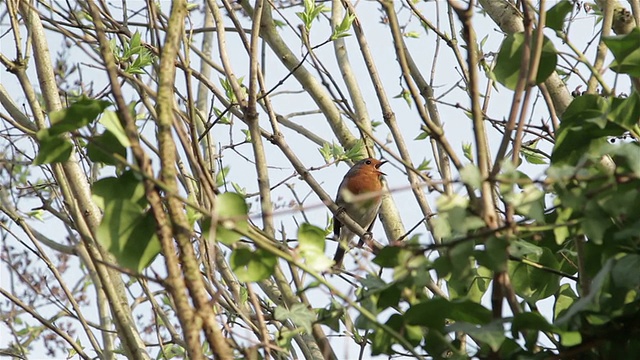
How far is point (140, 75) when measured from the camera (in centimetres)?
381

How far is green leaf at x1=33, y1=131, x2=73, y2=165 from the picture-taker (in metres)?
1.15

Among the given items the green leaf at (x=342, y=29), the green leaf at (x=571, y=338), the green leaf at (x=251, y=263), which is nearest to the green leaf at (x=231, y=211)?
the green leaf at (x=251, y=263)

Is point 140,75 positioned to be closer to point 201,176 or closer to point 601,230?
point 201,176

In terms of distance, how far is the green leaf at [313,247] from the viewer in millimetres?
1119

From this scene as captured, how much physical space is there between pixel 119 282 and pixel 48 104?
0.72 metres

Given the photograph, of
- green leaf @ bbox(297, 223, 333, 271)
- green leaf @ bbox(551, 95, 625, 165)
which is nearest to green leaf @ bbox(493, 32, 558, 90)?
green leaf @ bbox(551, 95, 625, 165)

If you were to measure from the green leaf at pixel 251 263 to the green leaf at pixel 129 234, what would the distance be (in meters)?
0.10

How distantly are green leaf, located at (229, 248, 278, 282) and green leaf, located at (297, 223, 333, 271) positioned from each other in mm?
47

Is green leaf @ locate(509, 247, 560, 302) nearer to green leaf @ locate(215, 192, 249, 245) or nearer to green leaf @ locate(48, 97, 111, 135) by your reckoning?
green leaf @ locate(215, 192, 249, 245)

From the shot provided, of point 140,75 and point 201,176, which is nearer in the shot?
point 201,176

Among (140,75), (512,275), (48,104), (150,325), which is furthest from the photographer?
(150,325)

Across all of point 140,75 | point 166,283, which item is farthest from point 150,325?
point 166,283

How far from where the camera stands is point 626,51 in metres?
1.32

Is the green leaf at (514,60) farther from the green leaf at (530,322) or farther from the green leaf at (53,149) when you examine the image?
the green leaf at (53,149)
